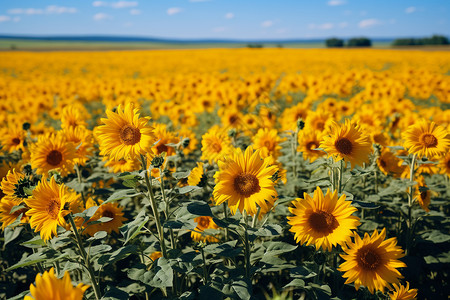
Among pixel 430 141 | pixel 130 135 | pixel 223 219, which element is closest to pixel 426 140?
pixel 430 141

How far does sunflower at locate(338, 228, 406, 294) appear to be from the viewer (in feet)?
7.16

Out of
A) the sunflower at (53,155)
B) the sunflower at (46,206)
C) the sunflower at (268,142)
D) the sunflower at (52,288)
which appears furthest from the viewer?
the sunflower at (268,142)

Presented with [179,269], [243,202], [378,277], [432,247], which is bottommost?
[432,247]

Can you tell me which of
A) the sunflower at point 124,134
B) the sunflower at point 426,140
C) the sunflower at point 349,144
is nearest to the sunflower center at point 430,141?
the sunflower at point 426,140

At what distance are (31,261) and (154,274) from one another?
78cm

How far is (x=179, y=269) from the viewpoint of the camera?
208 cm

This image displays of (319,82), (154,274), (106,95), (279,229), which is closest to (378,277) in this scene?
(279,229)

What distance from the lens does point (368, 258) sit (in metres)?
2.25

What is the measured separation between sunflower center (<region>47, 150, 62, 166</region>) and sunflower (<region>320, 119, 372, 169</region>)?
2.30m

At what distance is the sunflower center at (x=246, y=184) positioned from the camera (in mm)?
2166

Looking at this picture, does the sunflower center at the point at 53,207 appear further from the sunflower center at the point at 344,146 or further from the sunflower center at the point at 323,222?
the sunflower center at the point at 344,146

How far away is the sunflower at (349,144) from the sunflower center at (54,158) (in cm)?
230

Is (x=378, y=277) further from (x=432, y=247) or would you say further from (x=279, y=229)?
(x=432, y=247)

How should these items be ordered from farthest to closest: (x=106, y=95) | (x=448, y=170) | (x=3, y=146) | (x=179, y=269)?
(x=106, y=95), (x=3, y=146), (x=448, y=170), (x=179, y=269)
